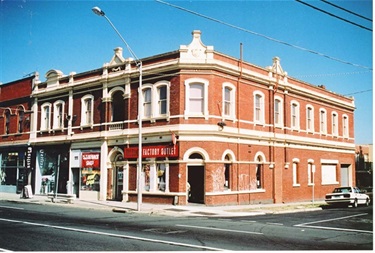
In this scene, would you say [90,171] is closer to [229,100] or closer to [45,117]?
[45,117]

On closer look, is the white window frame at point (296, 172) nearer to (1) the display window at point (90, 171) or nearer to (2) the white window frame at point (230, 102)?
(2) the white window frame at point (230, 102)

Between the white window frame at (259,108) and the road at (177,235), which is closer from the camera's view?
the road at (177,235)

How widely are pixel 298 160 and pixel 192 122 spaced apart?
38.4 ft

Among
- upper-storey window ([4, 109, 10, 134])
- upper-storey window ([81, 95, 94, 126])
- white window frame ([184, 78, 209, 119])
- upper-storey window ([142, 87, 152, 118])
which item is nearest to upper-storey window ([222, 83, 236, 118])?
white window frame ([184, 78, 209, 119])

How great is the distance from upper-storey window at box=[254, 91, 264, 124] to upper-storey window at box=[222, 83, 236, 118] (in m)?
2.73

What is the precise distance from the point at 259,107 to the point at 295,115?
16.9 ft

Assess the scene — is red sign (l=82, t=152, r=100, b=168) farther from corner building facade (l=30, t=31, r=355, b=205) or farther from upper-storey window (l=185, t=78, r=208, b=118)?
upper-storey window (l=185, t=78, r=208, b=118)

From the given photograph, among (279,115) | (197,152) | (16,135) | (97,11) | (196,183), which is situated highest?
(97,11)

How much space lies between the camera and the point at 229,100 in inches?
992

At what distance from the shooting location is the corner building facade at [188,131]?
77.4 feet

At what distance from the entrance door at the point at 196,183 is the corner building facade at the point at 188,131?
66 millimetres

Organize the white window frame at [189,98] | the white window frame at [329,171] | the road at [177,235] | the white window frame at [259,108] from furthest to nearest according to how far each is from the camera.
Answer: the white window frame at [329,171] → the white window frame at [259,108] → the white window frame at [189,98] → the road at [177,235]

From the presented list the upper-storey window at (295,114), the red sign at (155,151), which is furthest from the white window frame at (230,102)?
the upper-storey window at (295,114)

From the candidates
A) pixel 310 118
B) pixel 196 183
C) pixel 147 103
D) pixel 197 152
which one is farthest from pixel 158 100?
pixel 310 118
